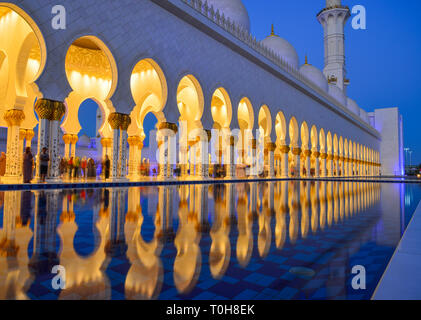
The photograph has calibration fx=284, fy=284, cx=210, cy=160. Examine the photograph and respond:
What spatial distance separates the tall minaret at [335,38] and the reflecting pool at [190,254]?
2687cm

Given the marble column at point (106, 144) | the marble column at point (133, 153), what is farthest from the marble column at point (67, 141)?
the marble column at point (133, 153)

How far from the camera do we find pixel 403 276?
1191 mm

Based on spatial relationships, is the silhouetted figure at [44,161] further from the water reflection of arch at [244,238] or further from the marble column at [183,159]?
the marble column at [183,159]

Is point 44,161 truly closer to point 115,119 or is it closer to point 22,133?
point 115,119

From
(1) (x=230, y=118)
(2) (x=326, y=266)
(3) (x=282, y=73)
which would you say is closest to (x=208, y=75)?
(1) (x=230, y=118)

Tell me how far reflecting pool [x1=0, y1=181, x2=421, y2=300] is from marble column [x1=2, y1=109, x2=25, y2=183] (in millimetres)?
6075

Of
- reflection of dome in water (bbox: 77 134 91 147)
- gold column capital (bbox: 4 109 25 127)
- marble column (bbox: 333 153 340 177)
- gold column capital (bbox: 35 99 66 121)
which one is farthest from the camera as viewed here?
marble column (bbox: 333 153 340 177)

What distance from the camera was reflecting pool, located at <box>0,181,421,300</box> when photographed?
1112 millimetres

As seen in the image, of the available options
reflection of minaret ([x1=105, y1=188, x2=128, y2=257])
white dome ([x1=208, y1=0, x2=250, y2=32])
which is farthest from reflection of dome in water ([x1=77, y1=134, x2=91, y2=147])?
reflection of minaret ([x1=105, y1=188, x2=128, y2=257])

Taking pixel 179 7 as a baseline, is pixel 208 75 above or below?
below

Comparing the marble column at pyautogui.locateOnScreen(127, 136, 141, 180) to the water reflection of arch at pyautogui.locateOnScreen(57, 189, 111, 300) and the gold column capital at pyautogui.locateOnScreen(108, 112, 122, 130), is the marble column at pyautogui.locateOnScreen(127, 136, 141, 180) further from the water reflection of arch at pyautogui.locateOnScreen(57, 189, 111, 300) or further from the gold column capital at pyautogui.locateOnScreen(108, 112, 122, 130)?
the water reflection of arch at pyautogui.locateOnScreen(57, 189, 111, 300)
